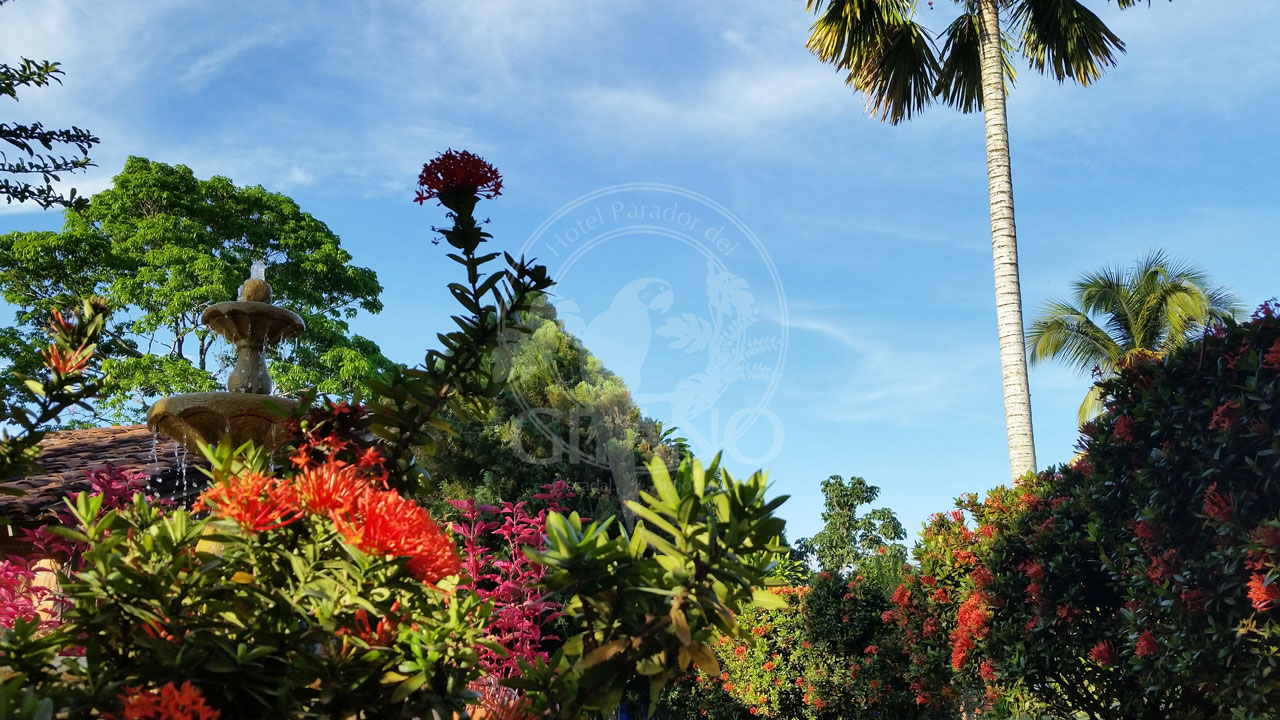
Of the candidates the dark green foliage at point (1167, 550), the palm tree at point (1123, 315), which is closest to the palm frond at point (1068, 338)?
the palm tree at point (1123, 315)

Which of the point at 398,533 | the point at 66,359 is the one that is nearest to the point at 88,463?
the point at 66,359

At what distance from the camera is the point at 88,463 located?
10.0m

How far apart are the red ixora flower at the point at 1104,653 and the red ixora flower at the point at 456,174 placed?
222 inches

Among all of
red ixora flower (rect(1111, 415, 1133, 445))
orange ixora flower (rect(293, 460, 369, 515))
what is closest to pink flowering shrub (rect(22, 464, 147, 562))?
orange ixora flower (rect(293, 460, 369, 515))

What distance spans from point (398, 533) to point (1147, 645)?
5466 millimetres

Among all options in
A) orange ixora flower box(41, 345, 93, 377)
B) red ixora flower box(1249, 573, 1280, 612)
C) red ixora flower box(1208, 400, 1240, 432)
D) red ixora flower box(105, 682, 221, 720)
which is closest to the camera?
red ixora flower box(105, 682, 221, 720)

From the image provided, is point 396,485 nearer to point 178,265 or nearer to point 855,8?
point 855,8

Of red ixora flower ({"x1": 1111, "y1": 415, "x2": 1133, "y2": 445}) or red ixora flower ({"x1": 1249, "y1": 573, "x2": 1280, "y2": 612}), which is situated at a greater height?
red ixora flower ({"x1": 1111, "y1": 415, "x2": 1133, "y2": 445})

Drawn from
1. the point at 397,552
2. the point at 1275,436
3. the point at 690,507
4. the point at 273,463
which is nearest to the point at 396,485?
the point at 273,463

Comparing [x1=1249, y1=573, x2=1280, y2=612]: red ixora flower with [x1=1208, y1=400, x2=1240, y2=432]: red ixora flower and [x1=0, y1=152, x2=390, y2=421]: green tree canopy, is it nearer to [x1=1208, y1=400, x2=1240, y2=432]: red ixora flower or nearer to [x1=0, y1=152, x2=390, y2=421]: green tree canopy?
[x1=1208, y1=400, x2=1240, y2=432]: red ixora flower

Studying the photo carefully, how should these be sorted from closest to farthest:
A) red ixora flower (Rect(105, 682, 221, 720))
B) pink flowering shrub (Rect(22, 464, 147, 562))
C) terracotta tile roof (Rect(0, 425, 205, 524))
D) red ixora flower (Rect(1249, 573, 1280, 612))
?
red ixora flower (Rect(105, 682, 221, 720))
pink flowering shrub (Rect(22, 464, 147, 562))
red ixora flower (Rect(1249, 573, 1280, 612))
terracotta tile roof (Rect(0, 425, 205, 524))

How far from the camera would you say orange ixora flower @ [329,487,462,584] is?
149cm

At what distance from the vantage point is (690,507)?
1590mm

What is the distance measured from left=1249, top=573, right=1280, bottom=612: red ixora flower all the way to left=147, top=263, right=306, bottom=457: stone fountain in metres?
5.28
